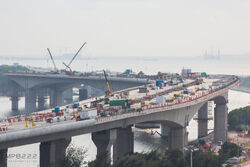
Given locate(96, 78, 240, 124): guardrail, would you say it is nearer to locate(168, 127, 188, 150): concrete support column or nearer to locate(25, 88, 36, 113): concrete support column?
locate(168, 127, 188, 150): concrete support column

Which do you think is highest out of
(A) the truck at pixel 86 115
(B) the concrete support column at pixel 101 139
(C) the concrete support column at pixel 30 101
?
(A) the truck at pixel 86 115

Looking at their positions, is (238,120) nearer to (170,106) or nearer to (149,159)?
(170,106)

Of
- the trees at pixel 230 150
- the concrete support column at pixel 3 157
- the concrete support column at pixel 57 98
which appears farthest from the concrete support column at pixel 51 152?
the concrete support column at pixel 57 98

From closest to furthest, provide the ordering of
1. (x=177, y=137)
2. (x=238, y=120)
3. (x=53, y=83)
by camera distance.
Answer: (x=177, y=137), (x=238, y=120), (x=53, y=83)

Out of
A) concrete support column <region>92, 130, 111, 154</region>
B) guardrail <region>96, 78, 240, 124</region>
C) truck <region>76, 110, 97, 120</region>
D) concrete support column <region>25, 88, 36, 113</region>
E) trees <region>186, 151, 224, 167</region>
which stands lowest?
concrete support column <region>25, 88, 36, 113</region>

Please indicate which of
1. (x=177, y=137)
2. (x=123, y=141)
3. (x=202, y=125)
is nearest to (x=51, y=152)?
(x=123, y=141)

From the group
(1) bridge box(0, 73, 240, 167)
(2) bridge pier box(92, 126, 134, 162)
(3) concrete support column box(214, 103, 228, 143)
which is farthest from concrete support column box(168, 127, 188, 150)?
(3) concrete support column box(214, 103, 228, 143)

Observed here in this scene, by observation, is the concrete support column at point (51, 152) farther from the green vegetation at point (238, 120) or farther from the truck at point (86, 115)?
the green vegetation at point (238, 120)

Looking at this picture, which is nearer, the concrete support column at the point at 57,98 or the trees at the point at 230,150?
the trees at the point at 230,150

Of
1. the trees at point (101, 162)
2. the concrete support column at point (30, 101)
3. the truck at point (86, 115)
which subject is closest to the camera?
the trees at point (101, 162)
